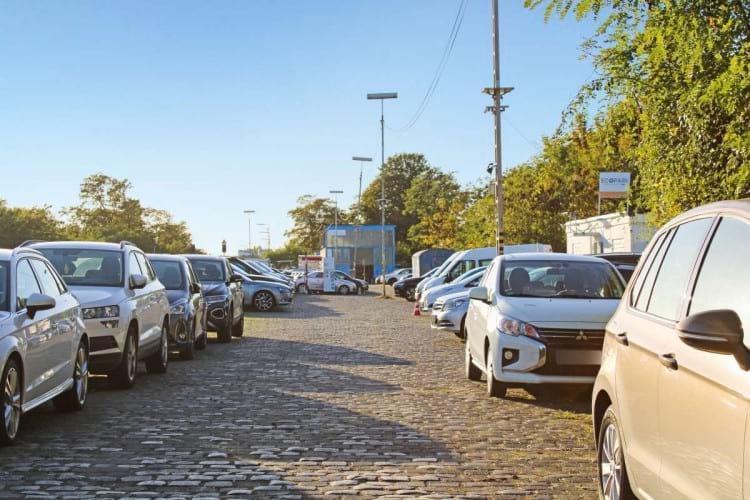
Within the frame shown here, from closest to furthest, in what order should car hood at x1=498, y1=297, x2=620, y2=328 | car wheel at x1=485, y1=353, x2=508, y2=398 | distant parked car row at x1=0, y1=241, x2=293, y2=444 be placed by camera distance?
distant parked car row at x1=0, y1=241, x2=293, y2=444
car hood at x1=498, y1=297, x2=620, y2=328
car wheel at x1=485, y1=353, x2=508, y2=398

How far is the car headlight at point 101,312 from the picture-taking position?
12.2 m

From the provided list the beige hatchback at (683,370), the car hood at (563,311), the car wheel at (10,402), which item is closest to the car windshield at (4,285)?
the car wheel at (10,402)

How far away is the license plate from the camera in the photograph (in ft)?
36.0

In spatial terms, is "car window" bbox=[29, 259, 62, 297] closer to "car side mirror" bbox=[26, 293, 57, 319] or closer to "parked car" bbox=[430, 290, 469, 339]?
"car side mirror" bbox=[26, 293, 57, 319]

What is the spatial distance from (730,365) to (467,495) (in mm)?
3206

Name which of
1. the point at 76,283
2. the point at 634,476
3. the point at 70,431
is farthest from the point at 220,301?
the point at 634,476

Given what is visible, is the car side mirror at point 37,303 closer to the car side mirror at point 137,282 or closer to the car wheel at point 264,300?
the car side mirror at point 137,282

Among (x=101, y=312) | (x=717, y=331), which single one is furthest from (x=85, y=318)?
(x=717, y=331)

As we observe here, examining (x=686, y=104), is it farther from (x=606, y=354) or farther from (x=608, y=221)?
(x=608, y=221)

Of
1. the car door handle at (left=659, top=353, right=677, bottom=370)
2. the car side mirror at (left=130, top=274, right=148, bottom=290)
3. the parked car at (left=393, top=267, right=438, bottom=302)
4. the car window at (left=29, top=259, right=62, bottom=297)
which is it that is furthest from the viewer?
the parked car at (left=393, top=267, right=438, bottom=302)

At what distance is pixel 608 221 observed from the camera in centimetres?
4297

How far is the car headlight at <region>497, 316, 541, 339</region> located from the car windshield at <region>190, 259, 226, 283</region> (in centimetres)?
1205

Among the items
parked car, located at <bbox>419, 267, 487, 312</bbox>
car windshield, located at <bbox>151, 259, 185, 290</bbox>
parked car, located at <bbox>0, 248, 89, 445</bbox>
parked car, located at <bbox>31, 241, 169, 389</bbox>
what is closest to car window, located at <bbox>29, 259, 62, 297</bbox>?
parked car, located at <bbox>0, 248, 89, 445</bbox>

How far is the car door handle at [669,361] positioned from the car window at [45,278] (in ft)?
21.6
